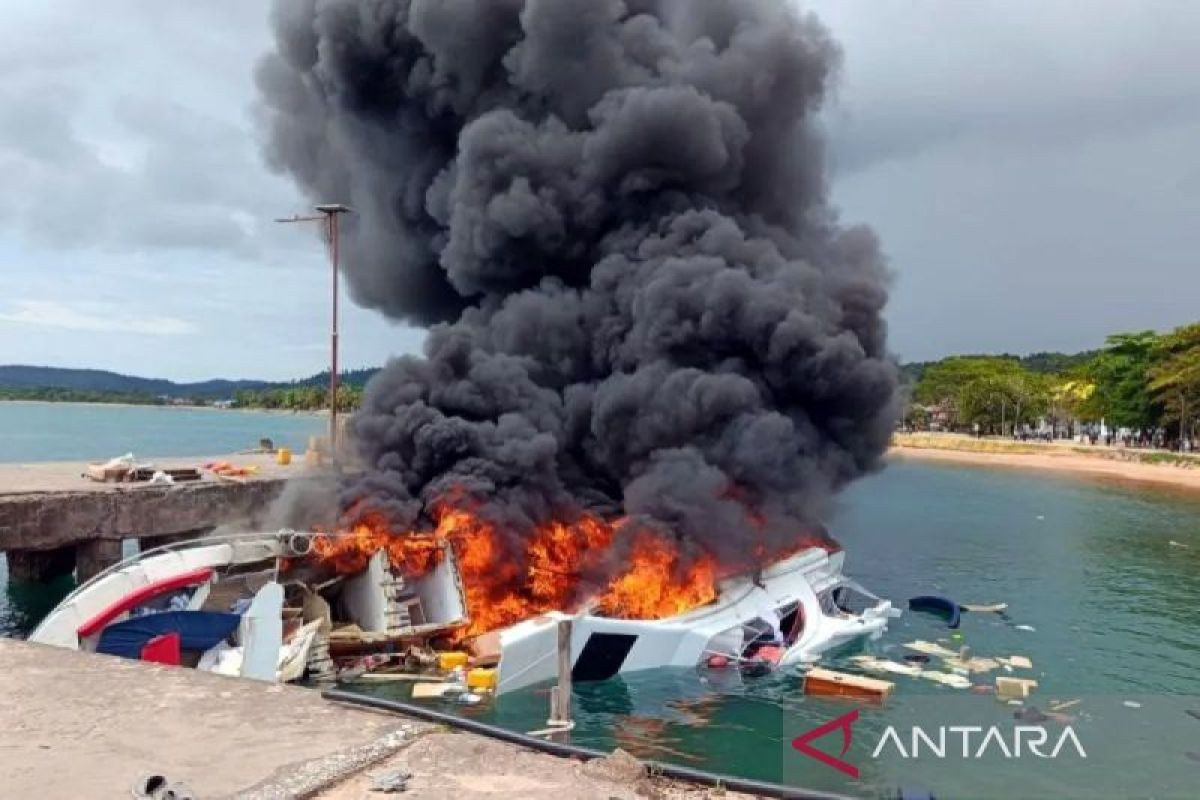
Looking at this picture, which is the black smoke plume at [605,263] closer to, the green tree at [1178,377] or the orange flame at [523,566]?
the orange flame at [523,566]

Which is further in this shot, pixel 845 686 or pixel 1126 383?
pixel 1126 383

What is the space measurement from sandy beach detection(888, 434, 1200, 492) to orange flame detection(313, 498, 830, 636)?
2126 inches

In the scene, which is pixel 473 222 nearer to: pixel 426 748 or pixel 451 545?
pixel 451 545

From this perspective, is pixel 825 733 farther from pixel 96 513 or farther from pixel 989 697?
pixel 96 513

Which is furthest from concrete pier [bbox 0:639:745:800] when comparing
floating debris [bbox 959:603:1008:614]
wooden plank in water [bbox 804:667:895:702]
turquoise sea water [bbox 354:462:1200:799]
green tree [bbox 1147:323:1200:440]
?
green tree [bbox 1147:323:1200:440]

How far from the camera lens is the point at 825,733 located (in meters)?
16.1

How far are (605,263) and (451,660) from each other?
449 inches

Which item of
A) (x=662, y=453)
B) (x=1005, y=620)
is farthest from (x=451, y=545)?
(x=1005, y=620)

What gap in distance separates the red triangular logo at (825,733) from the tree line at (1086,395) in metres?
55.9

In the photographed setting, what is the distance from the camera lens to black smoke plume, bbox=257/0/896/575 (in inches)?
862

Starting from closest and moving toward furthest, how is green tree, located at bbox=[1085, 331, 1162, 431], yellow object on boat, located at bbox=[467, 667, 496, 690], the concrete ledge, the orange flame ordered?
the concrete ledge, yellow object on boat, located at bbox=[467, 667, 496, 690], the orange flame, green tree, located at bbox=[1085, 331, 1162, 431]

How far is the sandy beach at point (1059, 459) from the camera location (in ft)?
251

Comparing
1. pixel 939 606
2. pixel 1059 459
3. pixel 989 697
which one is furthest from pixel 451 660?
pixel 1059 459

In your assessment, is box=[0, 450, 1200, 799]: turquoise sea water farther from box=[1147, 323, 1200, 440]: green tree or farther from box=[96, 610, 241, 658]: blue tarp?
box=[1147, 323, 1200, 440]: green tree
